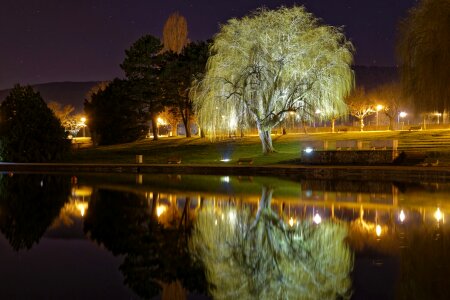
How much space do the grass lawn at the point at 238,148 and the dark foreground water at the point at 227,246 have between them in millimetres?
20526

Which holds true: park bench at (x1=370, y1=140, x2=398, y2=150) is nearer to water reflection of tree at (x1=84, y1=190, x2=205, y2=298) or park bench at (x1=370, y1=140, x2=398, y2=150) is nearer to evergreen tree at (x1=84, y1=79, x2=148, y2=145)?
water reflection of tree at (x1=84, y1=190, x2=205, y2=298)

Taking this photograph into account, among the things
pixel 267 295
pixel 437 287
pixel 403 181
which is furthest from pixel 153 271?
pixel 403 181

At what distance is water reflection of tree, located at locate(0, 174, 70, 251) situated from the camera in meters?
13.9

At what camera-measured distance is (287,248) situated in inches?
459

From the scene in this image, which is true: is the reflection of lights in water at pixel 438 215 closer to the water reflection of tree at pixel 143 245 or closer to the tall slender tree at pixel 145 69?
the water reflection of tree at pixel 143 245

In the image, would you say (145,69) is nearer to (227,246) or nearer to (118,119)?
(118,119)

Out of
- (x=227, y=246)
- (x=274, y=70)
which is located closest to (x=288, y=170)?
(x=274, y=70)

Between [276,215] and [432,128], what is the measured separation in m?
46.6

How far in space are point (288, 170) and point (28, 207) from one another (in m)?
17.1

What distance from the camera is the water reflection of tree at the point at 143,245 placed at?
31.1 ft

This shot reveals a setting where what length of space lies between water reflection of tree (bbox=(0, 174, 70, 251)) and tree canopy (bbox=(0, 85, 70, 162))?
16129 mm

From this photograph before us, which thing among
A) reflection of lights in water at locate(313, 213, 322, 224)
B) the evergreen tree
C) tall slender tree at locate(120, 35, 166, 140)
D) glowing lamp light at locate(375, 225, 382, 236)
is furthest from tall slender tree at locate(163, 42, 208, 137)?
glowing lamp light at locate(375, 225, 382, 236)

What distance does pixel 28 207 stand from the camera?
1920 cm

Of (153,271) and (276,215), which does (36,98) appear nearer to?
(276,215)
